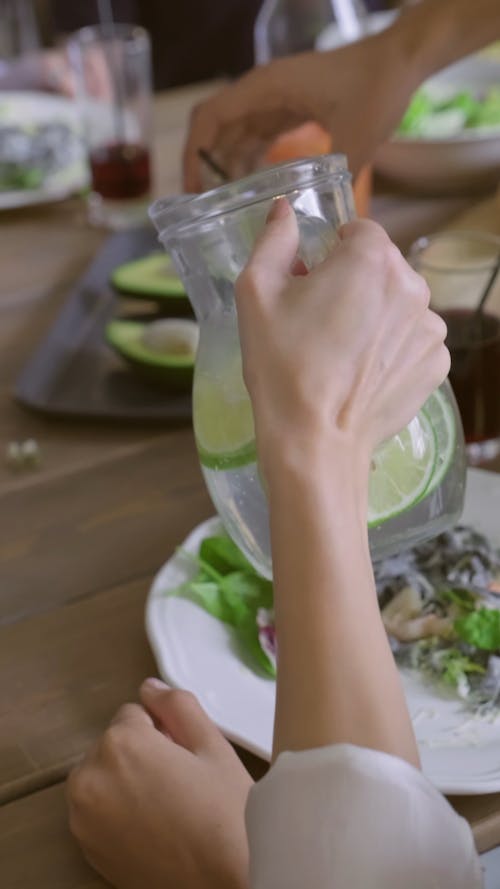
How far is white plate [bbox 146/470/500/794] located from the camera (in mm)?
684

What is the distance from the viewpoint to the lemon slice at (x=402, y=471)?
665 millimetres

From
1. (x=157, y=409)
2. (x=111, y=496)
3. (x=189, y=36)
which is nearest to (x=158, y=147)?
(x=157, y=409)

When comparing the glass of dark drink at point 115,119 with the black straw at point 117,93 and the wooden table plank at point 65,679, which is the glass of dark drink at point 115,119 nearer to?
the black straw at point 117,93

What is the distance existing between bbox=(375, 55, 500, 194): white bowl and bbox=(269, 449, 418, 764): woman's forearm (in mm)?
1021

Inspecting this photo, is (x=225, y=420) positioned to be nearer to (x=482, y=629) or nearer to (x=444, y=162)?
(x=482, y=629)

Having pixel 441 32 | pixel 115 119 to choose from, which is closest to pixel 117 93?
pixel 115 119

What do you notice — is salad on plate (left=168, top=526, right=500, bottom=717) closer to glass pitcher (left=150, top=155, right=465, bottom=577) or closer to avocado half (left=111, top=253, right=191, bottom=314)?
glass pitcher (left=150, top=155, right=465, bottom=577)

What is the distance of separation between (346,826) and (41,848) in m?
0.21

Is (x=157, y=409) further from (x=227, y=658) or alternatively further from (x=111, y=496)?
(x=227, y=658)

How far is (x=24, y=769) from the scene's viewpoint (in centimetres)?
74

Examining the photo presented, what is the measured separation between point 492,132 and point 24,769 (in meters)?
1.07

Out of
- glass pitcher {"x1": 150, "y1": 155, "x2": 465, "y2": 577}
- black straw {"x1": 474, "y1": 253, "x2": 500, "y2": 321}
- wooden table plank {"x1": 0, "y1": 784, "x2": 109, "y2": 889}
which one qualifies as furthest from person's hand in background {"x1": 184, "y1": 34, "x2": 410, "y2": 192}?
wooden table plank {"x1": 0, "y1": 784, "x2": 109, "y2": 889}

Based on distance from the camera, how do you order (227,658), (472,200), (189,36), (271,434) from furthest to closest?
(189,36)
(472,200)
(227,658)
(271,434)

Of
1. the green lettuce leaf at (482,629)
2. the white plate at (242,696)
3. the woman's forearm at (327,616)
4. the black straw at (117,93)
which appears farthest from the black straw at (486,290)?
the black straw at (117,93)
